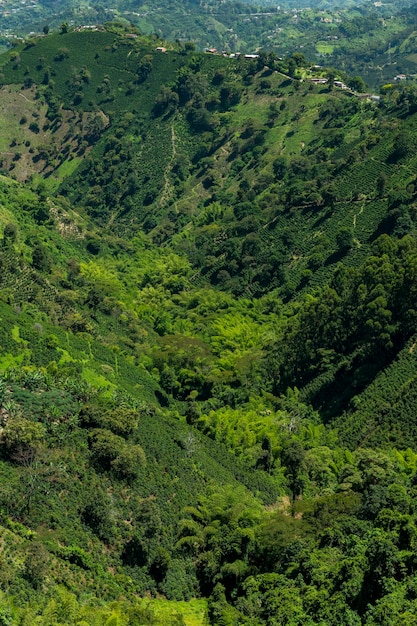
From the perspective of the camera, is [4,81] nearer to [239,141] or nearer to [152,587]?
[239,141]

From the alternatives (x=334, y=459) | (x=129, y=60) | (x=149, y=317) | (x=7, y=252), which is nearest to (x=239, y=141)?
(x=129, y=60)

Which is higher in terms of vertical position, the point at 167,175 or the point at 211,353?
the point at 167,175

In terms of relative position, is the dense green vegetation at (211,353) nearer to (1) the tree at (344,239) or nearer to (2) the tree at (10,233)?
(1) the tree at (344,239)

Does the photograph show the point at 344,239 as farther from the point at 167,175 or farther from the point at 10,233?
the point at 167,175

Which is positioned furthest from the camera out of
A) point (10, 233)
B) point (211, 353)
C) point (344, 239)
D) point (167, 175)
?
point (167, 175)

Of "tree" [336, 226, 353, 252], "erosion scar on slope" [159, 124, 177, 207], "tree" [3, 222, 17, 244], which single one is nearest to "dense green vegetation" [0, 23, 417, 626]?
"tree" [336, 226, 353, 252]

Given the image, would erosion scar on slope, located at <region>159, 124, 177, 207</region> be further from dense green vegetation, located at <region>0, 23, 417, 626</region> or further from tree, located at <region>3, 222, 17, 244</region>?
tree, located at <region>3, 222, 17, 244</region>

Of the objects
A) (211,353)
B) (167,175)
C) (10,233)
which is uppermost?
(10,233)

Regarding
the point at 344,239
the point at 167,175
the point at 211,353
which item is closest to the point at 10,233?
the point at 211,353
